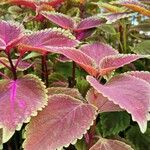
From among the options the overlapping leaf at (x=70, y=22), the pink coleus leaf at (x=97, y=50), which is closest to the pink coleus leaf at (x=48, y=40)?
the pink coleus leaf at (x=97, y=50)

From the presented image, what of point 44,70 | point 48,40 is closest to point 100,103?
point 48,40

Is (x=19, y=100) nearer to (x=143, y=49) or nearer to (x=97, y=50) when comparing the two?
(x=97, y=50)

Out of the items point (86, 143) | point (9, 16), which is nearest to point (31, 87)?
point (86, 143)

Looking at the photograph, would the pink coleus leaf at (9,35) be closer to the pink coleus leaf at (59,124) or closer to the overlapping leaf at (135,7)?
the pink coleus leaf at (59,124)

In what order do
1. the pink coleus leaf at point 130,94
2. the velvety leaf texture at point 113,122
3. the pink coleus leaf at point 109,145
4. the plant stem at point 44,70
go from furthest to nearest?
the plant stem at point 44,70
the velvety leaf texture at point 113,122
the pink coleus leaf at point 109,145
the pink coleus leaf at point 130,94

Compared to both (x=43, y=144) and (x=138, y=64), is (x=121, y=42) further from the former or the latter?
(x=43, y=144)

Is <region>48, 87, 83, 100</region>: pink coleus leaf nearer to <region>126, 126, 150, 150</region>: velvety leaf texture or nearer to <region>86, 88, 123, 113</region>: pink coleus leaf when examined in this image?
<region>86, 88, 123, 113</region>: pink coleus leaf
